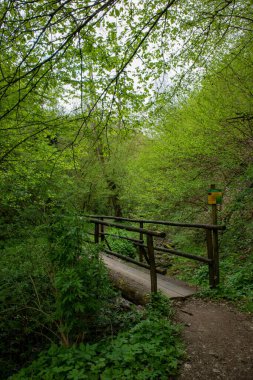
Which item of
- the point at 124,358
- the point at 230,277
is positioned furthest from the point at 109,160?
the point at 230,277

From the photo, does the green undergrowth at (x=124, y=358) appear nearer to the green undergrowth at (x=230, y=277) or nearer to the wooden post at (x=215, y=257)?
the green undergrowth at (x=230, y=277)

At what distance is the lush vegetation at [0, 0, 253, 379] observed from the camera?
280cm

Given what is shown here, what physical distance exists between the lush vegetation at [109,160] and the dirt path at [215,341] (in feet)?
0.74

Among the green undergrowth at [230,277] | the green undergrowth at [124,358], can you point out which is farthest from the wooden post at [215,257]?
the green undergrowth at [124,358]

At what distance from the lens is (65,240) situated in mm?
3326

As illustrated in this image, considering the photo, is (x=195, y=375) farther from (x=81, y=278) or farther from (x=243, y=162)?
(x=243, y=162)

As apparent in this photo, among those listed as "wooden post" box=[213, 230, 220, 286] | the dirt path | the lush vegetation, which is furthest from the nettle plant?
"wooden post" box=[213, 230, 220, 286]

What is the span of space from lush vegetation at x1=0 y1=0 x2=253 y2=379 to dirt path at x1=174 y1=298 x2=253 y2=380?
0.23 metres

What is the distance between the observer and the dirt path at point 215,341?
8.66 feet

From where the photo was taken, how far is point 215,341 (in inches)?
125

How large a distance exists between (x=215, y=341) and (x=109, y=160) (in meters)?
2.94

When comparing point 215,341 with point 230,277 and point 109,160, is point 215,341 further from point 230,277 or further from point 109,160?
point 109,160

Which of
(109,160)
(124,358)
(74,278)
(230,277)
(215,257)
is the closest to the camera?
(124,358)

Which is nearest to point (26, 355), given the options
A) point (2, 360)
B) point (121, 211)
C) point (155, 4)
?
point (2, 360)
